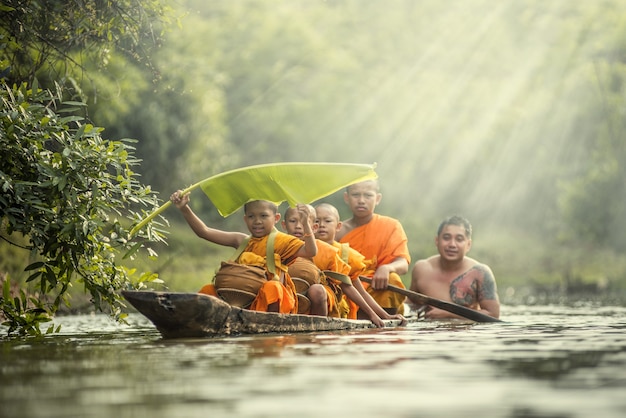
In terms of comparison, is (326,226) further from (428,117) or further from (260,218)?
(428,117)

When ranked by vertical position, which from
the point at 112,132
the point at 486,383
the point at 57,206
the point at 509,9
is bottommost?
the point at 486,383

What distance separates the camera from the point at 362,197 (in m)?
12.1

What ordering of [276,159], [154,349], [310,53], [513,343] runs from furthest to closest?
[310,53] < [276,159] < [513,343] < [154,349]

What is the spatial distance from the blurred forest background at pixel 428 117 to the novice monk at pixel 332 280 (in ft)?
43.2

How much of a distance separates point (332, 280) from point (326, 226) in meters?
0.52

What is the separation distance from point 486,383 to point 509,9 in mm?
65104

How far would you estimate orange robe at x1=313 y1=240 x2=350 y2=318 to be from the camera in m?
10.3

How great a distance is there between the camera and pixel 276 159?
176 feet

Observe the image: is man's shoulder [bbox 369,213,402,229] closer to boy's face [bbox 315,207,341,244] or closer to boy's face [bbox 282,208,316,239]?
boy's face [bbox 315,207,341,244]

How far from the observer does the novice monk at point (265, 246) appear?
941cm

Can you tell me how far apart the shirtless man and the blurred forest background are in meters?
11.6

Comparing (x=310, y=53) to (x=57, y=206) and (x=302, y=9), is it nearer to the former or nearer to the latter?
(x=302, y=9)

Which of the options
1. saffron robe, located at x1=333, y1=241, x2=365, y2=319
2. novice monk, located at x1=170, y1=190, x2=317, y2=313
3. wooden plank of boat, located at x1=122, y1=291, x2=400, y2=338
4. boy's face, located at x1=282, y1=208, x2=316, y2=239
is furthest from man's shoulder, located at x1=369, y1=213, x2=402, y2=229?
wooden plank of boat, located at x1=122, y1=291, x2=400, y2=338

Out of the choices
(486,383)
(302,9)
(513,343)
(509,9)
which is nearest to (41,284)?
(513,343)
